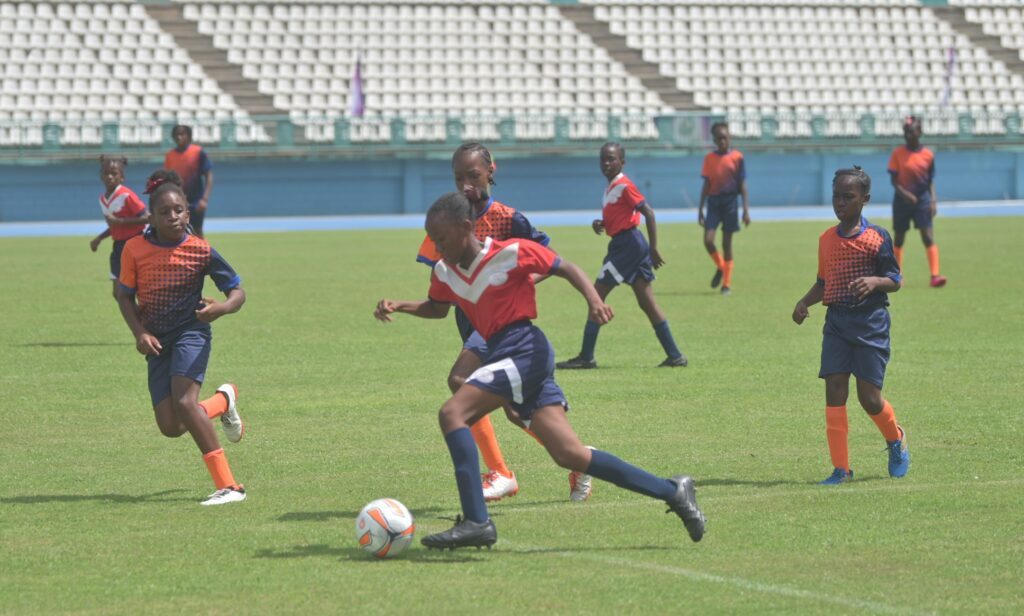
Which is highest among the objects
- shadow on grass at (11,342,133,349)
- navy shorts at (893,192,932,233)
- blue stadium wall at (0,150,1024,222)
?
navy shorts at (893,192,932,233)

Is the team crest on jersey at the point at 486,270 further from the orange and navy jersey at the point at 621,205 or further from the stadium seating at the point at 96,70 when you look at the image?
the stadium seating at the point at 96,70

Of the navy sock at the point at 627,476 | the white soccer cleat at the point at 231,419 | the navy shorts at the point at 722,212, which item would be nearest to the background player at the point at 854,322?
the navy sock at the point at 627,476

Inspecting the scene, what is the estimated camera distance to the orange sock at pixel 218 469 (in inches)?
291

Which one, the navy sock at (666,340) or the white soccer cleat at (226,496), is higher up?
the white soccer cleat at (226,496)

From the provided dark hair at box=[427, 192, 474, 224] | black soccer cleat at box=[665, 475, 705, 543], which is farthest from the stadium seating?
black soccer cleat at box=[665, 475, 705, 543]

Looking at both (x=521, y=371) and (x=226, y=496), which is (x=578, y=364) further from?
(x=521, y=371)

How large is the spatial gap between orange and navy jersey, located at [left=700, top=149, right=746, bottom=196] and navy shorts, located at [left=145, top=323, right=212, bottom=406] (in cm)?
1200

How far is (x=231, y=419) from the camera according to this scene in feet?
27.7

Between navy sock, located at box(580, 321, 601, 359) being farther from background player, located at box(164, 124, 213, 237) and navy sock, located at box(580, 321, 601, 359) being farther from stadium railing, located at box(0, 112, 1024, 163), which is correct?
stadium railing, located at box(0, 112, 1024, 163)

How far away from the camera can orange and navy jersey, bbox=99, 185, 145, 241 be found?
1330cm

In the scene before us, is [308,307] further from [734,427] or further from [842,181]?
[842,181]

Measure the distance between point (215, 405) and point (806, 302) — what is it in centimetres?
306

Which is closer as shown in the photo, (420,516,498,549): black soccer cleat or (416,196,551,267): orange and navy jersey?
(420,516,498,549): black soccer cleat

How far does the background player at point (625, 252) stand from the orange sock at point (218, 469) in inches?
201
